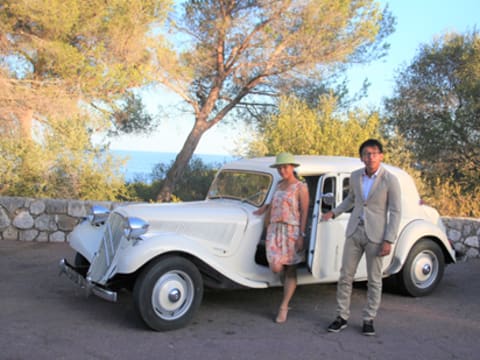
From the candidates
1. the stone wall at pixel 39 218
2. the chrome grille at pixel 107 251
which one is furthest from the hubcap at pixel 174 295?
the stone wall at pixel 39 218

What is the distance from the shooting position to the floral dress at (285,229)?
5.07 m

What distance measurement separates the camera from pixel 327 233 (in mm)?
5484

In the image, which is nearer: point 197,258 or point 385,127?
point 197,258

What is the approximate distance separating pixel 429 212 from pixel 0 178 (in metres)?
8.48

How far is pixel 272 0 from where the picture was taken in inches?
578

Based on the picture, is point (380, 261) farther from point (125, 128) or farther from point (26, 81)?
point (125, 128)

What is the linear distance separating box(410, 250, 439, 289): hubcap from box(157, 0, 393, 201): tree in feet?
31.7

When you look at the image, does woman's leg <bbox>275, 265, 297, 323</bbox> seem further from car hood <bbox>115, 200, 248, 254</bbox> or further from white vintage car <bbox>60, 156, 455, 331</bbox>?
car hood <bbox>115, 200, 248, 254</bbox>

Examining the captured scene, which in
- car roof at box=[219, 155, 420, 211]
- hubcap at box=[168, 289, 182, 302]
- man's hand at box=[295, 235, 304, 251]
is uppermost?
car roof at box=[219, 155, 420, 211]

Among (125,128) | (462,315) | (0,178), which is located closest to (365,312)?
(462,315)

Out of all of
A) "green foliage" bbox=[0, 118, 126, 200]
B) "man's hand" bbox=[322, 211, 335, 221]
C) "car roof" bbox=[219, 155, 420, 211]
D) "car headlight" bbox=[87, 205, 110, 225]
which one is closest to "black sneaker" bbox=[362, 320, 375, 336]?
"man's hand" bbox=[322, 211, 335, 221]

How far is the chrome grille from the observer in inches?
196

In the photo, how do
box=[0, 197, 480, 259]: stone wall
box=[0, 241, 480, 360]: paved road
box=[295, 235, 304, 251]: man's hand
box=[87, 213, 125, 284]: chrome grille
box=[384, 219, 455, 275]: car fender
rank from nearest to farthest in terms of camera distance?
box=[0, 241, 480, 360]: paved road → box=[87, 213, 125, 284]: chrome grille → box=[295, 235, 304, 251]: man's hand → box=[384, 219, 455, 275]: car fender → box=[0, 197, 480, 259]: stone wall

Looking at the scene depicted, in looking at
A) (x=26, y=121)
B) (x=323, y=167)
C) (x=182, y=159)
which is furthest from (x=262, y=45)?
(x=323, y=167)
